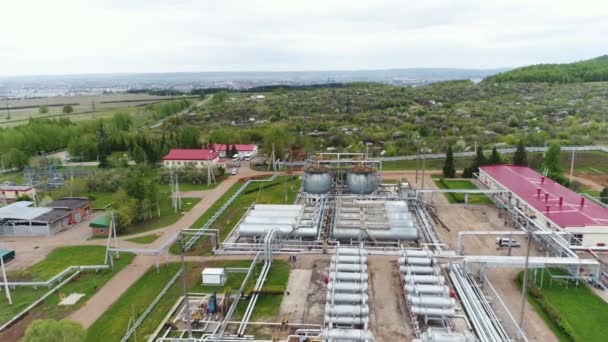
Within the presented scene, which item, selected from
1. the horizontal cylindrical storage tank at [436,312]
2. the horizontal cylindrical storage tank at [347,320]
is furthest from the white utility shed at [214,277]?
the horizontal cylindrical storage tank at [436,312]

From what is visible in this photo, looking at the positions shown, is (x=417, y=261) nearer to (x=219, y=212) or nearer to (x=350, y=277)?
(x=350, y=277)

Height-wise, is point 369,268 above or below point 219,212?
below

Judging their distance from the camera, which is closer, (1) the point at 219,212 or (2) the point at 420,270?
(2) the point at 420,270

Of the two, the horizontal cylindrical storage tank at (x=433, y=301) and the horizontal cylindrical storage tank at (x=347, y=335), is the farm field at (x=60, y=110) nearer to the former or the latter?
the horizontal cylindrical storage tank at (x=347, y=335)

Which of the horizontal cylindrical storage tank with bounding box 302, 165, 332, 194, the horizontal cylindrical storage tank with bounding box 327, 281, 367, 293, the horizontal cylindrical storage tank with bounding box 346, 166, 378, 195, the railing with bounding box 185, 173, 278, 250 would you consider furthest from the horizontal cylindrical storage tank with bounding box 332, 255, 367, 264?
the horizontal cylindrical storage tank with bounding box 346, 166, 378, 195

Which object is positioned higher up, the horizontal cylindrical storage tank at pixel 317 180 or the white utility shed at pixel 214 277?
the horizontal cylindrical storage tank at pixel 317 180

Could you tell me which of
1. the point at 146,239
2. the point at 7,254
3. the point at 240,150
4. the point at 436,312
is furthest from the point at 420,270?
the point at 240,150
